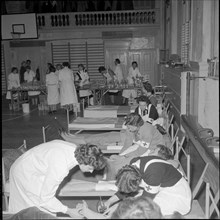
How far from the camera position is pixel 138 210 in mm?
1940

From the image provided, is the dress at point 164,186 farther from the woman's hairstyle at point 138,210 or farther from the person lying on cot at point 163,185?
the woman's hairstyle at point 138,210

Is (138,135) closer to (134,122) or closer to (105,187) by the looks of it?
(134,122)

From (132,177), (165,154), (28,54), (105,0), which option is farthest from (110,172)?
(105,0)

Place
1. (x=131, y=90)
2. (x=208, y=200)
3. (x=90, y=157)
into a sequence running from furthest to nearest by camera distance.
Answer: (x=131, y=90)
(x=208, y=200)
(x=90, y=157)

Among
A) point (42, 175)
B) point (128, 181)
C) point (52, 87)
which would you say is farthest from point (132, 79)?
point (128, 181)

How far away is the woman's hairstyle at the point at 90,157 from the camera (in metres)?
2.83

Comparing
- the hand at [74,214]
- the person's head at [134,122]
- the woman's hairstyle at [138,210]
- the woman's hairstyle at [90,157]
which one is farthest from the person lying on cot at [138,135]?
the woman's hairstyle at [138,210]

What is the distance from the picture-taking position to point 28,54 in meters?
15.2

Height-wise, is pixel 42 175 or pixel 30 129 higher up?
pixel 42 175

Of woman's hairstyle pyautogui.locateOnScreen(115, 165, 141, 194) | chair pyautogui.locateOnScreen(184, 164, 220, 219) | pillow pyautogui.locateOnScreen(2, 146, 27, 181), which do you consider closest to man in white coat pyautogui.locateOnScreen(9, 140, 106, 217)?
woman's hairstyle pyautogui.locateOnScreen(115, 165, 141, 194)

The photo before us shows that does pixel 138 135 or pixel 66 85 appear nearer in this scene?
pixel 138 135

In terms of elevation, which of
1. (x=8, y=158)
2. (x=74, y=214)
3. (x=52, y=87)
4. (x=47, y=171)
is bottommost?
(x=74, y=214)

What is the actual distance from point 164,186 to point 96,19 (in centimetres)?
1247

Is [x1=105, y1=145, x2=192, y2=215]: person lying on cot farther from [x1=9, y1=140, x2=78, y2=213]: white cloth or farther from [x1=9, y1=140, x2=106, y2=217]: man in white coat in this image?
[x1=9, y1=140, x2=78, y2=213]: white cloth
